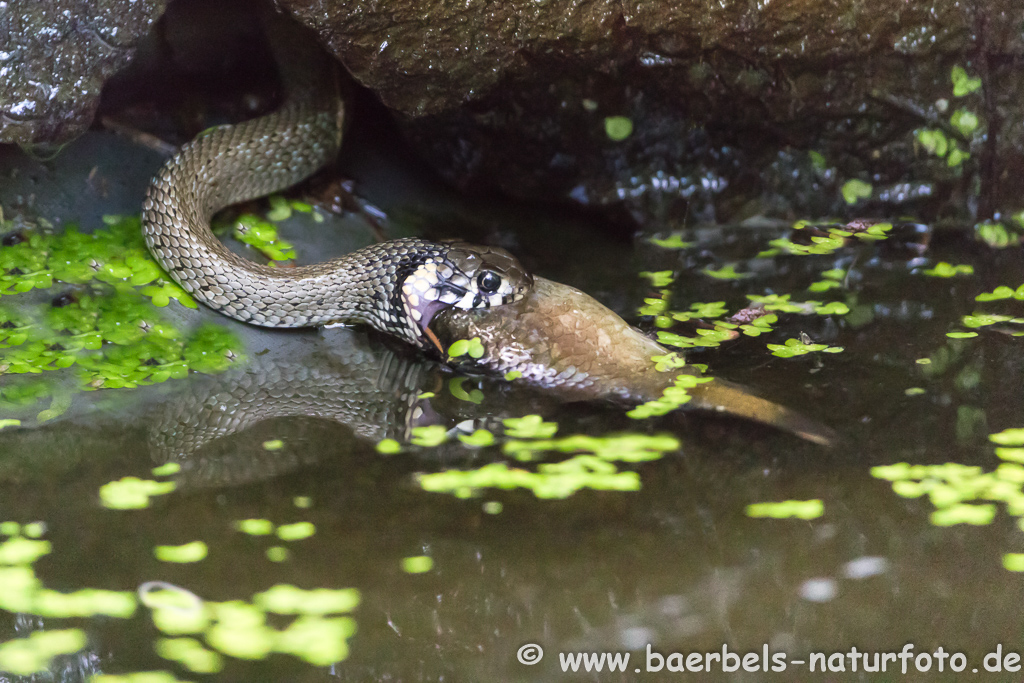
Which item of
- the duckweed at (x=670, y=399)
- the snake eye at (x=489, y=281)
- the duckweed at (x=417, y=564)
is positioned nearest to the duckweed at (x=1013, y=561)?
the duckweed at (x=670, y=399)

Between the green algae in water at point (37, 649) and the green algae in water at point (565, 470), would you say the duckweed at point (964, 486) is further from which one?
the green algae in water at point (37, 649)

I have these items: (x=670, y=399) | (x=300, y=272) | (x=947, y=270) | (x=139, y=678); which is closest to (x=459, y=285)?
(x=300, y=272)

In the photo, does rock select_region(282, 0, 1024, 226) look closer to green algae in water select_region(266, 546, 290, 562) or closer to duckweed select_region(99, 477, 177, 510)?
duckweed select_region(99, 477, 177, 510)

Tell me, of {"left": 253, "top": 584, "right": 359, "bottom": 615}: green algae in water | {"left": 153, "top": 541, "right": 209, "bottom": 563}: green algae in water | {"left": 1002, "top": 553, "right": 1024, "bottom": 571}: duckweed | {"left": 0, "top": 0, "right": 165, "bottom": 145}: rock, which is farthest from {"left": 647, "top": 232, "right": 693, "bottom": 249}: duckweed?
{"left": 153, "top": 541, "right": 209, "bottom": 563}: green algae in water

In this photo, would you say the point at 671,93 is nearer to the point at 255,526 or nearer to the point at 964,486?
the point at 964,486

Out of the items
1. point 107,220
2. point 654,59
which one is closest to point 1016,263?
point 654,59

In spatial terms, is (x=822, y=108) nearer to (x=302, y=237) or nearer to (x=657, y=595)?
(x=302, y=237)
